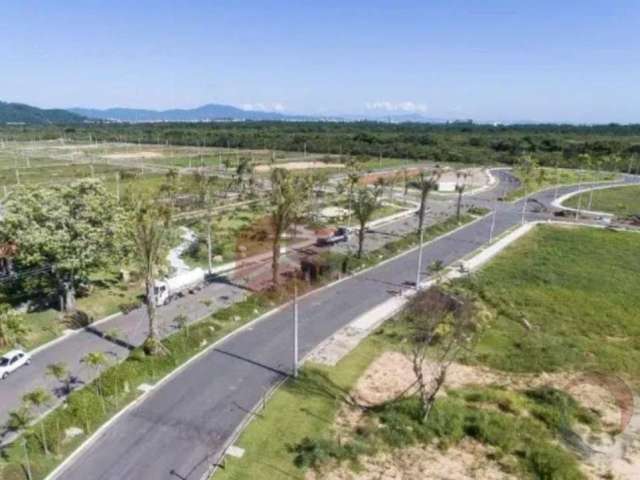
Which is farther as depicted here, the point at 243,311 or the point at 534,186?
the point at 534,186

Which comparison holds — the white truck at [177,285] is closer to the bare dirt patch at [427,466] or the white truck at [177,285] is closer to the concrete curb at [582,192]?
the bare dirt patch at [427,466]

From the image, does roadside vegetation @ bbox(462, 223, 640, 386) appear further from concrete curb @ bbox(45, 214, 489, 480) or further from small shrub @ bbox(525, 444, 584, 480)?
concrete curb @ bbox(45, 214, 489, 480)

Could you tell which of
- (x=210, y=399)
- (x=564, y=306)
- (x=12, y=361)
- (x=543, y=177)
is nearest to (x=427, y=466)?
(x=210, y=399)

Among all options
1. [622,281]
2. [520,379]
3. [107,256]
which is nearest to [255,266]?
[107,256]

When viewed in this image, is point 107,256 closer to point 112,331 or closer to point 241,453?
point 112,331

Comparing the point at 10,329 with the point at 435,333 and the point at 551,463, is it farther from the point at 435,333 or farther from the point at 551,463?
the point at 551,463

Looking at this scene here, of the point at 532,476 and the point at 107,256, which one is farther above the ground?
the point at 107,256

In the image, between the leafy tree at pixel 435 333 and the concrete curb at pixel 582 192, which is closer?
the leafy tree at pixel 435 333

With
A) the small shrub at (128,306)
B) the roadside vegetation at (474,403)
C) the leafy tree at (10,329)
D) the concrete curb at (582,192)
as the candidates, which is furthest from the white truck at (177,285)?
the concrete curb at (582,192)
